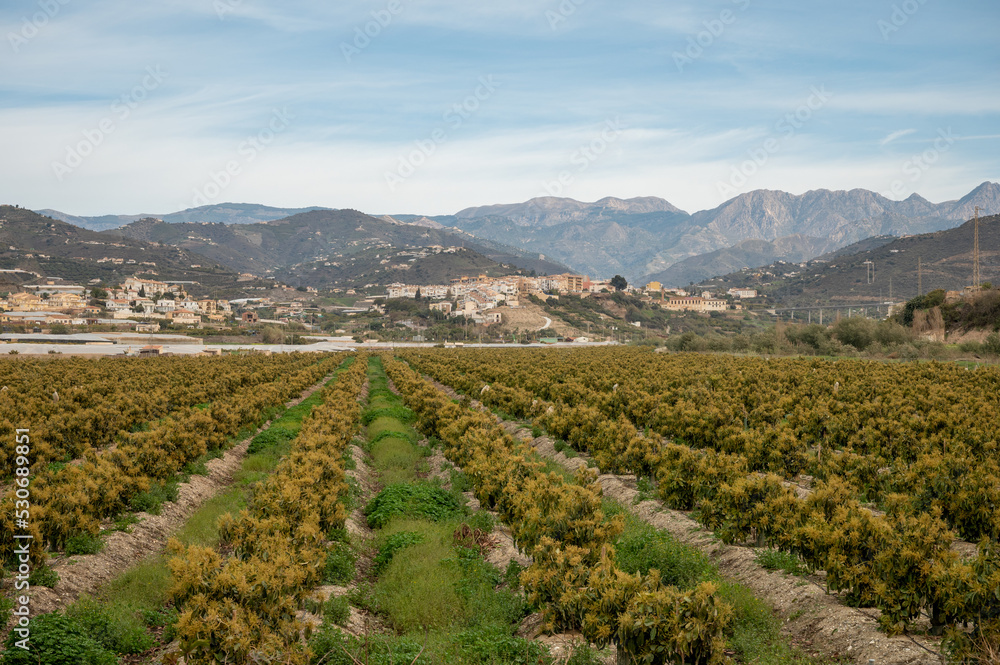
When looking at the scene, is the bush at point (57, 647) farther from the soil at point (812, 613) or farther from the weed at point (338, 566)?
the soil at point (812, 613)

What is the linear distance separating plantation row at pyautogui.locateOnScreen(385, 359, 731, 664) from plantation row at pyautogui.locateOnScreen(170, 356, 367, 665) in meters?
3.38

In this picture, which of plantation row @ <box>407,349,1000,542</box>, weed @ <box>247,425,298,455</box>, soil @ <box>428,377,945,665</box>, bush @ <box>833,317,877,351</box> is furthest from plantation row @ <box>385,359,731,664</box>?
bush @ <box>833,317,877,351</box>

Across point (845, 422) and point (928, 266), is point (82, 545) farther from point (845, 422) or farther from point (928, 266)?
point (928, 266)

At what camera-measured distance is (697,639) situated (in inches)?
284

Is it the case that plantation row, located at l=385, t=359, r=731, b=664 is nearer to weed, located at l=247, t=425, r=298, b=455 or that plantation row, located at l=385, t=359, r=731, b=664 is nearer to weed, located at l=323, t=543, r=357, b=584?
weed, located at l=323, t=543, r=357, b=584

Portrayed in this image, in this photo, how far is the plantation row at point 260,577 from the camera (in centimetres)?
723

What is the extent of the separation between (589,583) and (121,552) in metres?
9.46

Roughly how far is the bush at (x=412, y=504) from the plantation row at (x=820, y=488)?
5006 millimetres

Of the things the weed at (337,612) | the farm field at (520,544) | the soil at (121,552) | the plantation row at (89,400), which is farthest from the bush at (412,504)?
the plantation row at (89,400)

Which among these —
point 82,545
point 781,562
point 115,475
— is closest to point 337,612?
point 82,545

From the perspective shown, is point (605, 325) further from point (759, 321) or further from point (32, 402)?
point (32, 402)

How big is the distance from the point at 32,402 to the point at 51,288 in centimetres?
19812

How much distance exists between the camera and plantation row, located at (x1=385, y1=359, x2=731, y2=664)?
717 centimetres

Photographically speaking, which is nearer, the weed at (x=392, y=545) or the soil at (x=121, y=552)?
the soil at (x=121, y=552)
